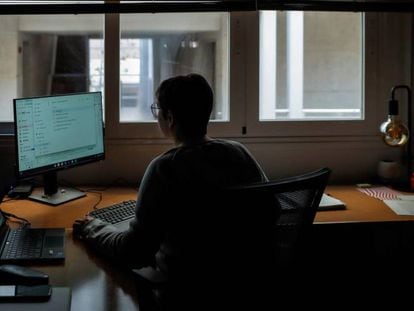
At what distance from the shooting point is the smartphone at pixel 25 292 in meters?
1.35

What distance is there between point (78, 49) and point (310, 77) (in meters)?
1.27

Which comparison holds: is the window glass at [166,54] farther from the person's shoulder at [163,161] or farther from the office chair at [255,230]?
the office chair at [255,230]

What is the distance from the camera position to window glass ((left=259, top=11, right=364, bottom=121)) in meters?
2.89

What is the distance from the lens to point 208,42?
287 cm

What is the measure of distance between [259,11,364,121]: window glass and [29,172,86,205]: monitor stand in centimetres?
108

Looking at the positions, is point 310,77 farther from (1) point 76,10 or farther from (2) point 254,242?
(2) point 254,242

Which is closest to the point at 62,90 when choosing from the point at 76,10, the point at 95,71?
the point at 95,71

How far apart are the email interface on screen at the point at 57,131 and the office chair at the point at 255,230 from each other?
0.99m

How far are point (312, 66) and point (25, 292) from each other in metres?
2.04

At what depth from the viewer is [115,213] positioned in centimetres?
210

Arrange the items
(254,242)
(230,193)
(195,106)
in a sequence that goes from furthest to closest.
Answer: (195,106) < (254,242) < (230,193)

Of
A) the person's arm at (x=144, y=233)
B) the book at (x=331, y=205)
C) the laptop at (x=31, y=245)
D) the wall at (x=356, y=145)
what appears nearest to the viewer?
the person's arm at (x=144, y=233)

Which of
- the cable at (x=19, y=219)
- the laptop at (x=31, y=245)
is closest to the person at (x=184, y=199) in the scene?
the laptop at (x=31, y=245)

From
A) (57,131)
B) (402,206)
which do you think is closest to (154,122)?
(57,131)
